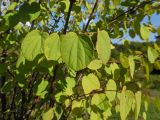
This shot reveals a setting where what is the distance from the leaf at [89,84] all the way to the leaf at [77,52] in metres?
0.60

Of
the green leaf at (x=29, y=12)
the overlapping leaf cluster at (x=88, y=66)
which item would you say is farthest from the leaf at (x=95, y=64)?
the green leaf at (x=29, y=12)

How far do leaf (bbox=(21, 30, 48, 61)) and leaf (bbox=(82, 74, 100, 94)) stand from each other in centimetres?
51

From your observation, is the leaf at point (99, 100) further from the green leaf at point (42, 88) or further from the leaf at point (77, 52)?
the leaf at point (77, 52)

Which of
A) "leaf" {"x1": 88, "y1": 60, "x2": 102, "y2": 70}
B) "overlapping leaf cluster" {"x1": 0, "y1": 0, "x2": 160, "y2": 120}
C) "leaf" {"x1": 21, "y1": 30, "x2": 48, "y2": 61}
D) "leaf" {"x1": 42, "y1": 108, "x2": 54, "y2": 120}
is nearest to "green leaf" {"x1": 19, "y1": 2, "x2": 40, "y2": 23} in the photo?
"overlapping leaf cluster" {"x1": 0, "y1": 0, "x2": 160, "y2": 120}

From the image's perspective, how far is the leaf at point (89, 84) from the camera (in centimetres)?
184

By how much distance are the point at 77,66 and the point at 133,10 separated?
978 millimetres

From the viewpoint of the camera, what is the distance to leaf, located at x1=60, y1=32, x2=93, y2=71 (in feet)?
3.99

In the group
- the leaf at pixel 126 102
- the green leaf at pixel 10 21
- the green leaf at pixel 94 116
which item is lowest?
the green leaf at pixel 94 116

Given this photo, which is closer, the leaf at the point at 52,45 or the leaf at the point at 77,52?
the leaf at the point at 77,52

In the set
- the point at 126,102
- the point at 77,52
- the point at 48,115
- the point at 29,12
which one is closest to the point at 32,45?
the point at 77,52

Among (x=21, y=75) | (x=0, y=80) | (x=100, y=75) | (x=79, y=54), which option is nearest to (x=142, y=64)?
(x=100, y=75)

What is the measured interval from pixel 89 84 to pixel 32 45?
0.56 m

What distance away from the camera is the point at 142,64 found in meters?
1.90

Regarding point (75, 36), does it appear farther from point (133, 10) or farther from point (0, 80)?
point (0, 80)
